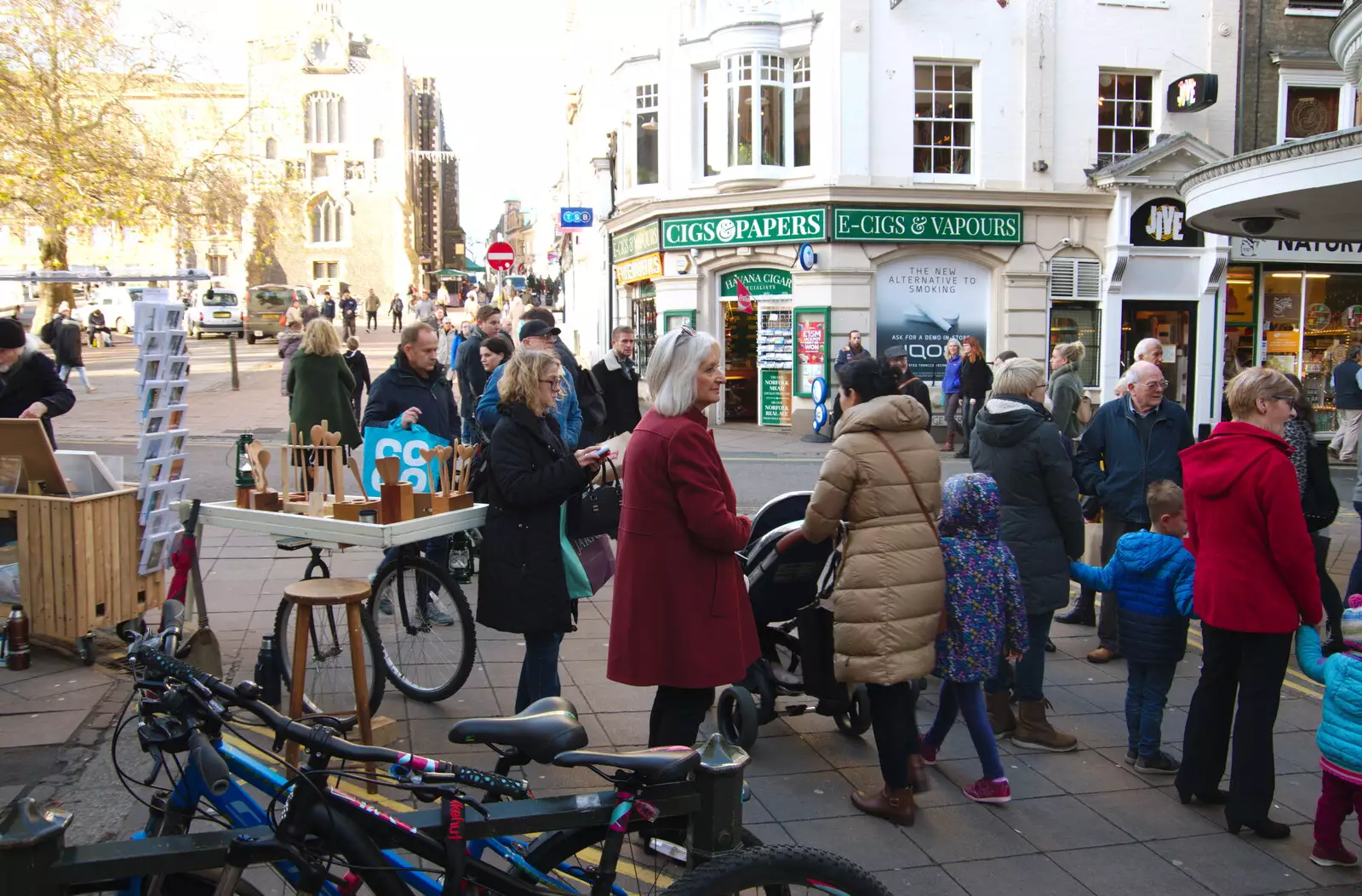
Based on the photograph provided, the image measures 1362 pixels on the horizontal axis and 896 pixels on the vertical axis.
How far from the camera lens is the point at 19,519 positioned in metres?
6.01

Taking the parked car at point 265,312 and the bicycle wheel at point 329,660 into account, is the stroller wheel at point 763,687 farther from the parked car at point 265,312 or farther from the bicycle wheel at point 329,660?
the parked car at point 265,312

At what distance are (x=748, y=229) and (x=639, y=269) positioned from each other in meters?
3.43

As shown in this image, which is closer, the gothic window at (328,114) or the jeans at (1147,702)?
the jeans at (1147,702)

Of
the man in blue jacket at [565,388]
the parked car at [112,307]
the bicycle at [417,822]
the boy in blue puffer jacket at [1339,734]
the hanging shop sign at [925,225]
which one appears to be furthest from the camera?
the parked car at [112,307]

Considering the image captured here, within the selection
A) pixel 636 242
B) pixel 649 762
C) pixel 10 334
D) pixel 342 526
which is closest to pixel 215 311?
pixel 636 242

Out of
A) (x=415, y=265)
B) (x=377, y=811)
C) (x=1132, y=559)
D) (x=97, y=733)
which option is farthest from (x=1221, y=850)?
(x=415, y=265)

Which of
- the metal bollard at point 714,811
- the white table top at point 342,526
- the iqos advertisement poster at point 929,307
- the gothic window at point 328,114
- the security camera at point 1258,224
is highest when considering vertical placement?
the gothic window at point 328,114

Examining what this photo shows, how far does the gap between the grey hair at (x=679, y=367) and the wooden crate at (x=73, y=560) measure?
11.9 ft

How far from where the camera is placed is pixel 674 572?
4.13 metres

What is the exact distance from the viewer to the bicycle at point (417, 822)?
2436 millimetres

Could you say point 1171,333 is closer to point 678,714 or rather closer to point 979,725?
point 979,725

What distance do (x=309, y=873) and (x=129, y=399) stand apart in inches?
861

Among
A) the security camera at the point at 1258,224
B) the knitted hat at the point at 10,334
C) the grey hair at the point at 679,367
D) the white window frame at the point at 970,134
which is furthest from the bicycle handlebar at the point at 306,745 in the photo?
the white window frame at the point at 970,134

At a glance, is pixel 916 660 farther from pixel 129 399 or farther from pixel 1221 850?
pixel 129 399
